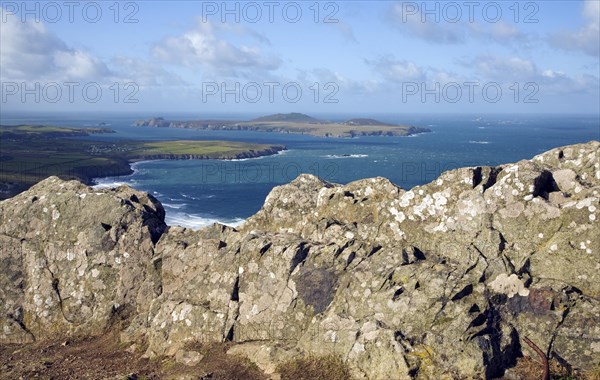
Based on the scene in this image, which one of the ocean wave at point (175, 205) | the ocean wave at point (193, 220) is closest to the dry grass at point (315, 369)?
the ocean wave at point (193, 220)

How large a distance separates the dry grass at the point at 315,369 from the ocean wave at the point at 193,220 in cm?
6329

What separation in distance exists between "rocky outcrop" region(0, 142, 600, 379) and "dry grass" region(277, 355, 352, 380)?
315 mm

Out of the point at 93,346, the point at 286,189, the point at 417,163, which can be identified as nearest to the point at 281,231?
the point at 286,189

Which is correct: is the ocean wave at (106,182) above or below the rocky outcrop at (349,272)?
below

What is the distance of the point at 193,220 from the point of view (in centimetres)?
8669

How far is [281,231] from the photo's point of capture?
27.3m

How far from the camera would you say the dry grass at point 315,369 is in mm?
18469

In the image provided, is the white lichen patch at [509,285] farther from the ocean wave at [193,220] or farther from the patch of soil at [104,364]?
the ocean wave at [193,220]

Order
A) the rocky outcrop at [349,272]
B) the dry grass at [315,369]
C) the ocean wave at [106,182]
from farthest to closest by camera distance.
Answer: the ocean wave at [106,182] < the rocky outcrop at [349,272] < the dry grass at [315,369]

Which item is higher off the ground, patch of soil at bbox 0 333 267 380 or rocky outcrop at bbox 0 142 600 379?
rocky outcrop at bbox 0 142 600 379

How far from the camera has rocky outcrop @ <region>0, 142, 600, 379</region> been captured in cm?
1872

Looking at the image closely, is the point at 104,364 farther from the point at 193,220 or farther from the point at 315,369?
the point at 193,220

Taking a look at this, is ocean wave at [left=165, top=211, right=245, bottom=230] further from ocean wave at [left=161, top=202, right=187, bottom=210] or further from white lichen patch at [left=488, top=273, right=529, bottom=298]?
white lichen patch at [left=488, top=273, right=529, bottom=298]

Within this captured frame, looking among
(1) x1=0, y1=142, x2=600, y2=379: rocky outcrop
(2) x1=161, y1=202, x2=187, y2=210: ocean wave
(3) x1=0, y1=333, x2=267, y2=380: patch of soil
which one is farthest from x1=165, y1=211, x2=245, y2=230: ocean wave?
(3) x1=0, y1=333, x2=267, y2=380: patch of soil
